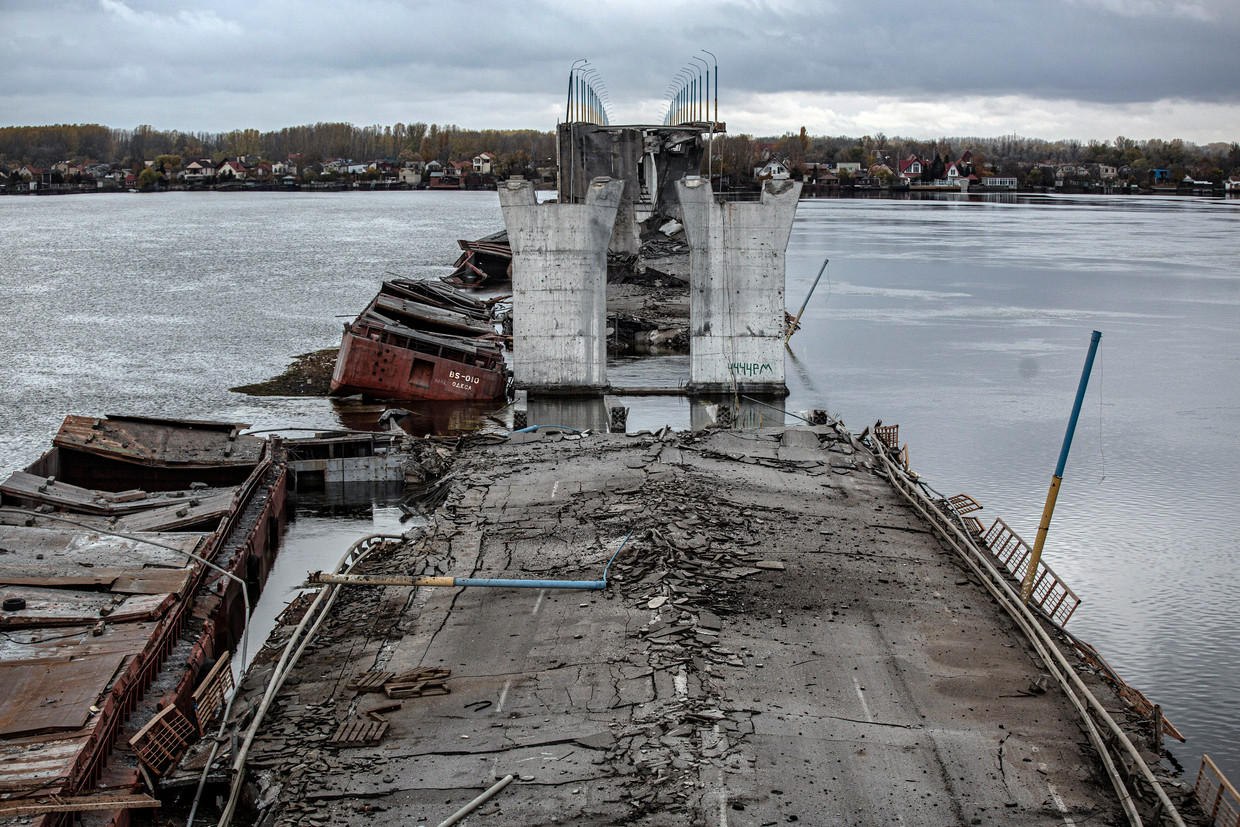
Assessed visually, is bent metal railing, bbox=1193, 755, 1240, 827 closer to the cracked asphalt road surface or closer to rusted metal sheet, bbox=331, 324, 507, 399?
the cracked asphalt road surface

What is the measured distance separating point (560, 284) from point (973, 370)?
2184cm

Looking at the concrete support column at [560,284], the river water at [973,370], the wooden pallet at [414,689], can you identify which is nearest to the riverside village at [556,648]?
the wooden pallet at [414,689]

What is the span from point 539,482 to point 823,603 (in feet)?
32.3

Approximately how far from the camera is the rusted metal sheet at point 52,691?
14312mm

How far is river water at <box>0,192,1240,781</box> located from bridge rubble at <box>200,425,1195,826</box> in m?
5.19

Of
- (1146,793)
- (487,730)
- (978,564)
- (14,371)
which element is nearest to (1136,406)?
(978,564)

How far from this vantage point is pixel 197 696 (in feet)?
54.3

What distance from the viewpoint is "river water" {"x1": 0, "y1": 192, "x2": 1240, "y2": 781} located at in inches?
1019

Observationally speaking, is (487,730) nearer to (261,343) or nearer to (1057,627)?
(1057,627)

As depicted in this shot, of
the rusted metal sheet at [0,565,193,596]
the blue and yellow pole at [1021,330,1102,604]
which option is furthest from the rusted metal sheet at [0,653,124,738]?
the blue and yellow pole at [1021,330,1102,604]

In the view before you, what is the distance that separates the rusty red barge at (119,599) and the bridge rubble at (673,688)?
1617 millimetres

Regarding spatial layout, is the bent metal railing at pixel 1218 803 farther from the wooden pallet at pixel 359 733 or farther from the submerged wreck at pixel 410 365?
the submerged wreck at pixel 410 365

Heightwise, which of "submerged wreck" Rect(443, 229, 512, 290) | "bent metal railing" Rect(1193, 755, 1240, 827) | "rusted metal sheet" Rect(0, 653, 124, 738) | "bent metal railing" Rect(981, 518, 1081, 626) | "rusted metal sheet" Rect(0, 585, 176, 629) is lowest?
"bent metal railing" Rect(981, 518, 1081, 626)

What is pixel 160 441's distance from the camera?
30.0m
